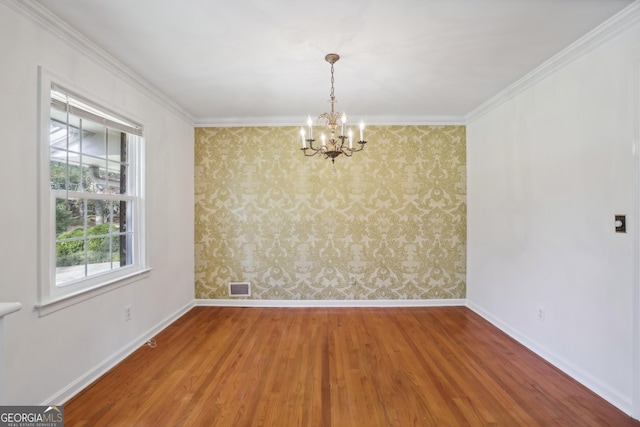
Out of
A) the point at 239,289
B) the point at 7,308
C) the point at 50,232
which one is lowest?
the point at 239,289

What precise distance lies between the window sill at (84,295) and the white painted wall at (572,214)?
3873mm

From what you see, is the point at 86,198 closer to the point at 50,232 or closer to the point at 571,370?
the point at 50,232

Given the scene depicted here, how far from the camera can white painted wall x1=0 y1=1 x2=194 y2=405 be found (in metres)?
1.68

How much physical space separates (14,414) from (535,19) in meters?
4.04

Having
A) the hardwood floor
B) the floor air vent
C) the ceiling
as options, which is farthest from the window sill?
the ceiling

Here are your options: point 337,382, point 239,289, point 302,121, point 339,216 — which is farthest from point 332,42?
point 239,289

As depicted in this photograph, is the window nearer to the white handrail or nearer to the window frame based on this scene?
the window frame

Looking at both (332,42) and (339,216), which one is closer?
(332,42)

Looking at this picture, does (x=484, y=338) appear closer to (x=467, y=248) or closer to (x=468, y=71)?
(x=467, y=248)

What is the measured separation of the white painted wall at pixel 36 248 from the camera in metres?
1.68

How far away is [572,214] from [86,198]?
395 centimetres

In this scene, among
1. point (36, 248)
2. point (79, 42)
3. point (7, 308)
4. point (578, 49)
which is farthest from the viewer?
point (578, 49)

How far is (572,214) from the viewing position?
2338 mm

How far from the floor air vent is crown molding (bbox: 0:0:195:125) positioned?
8.12 feet
